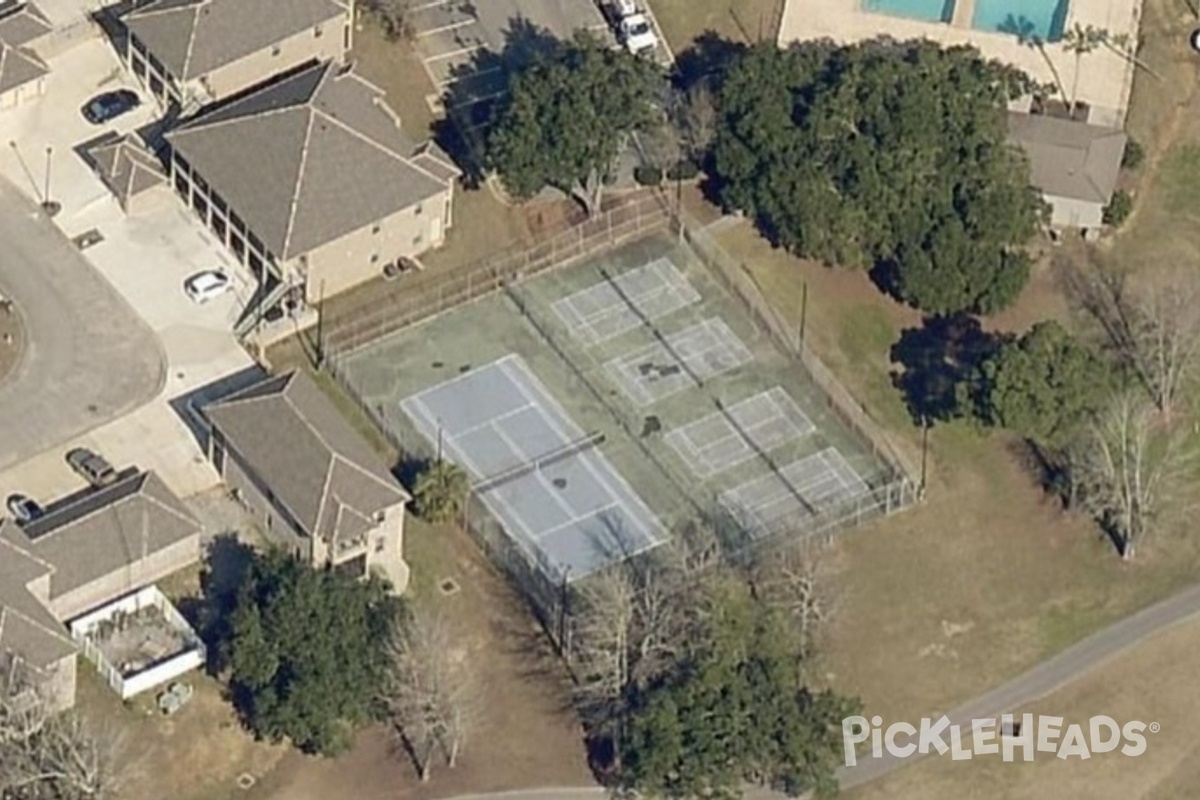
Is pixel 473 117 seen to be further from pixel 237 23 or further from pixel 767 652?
pixel 767 652

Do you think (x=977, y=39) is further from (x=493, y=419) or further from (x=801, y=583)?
(x=801, y=583)

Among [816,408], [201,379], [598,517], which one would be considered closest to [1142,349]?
[816,408]

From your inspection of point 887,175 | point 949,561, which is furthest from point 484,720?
point 887,175

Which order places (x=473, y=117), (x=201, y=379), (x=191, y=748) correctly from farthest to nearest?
(x=473, y=117) → (x=201, y=379) → (x=191, y=748)

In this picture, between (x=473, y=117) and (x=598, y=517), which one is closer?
(x=598, y=517)

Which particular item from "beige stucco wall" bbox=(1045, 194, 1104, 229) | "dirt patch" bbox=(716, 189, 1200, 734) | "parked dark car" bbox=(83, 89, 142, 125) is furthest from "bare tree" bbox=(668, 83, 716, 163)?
"parked dark car" bbox=(83, 89, 142, 125)

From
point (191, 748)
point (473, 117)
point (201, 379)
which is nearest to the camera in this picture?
point (191, 748)

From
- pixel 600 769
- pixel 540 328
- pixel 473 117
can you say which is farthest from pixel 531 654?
pixel 473 117

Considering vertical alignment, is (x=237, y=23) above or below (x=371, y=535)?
above

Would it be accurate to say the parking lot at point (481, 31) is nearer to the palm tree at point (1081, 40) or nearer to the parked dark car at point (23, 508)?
the palm tree at point (1081, 40)
